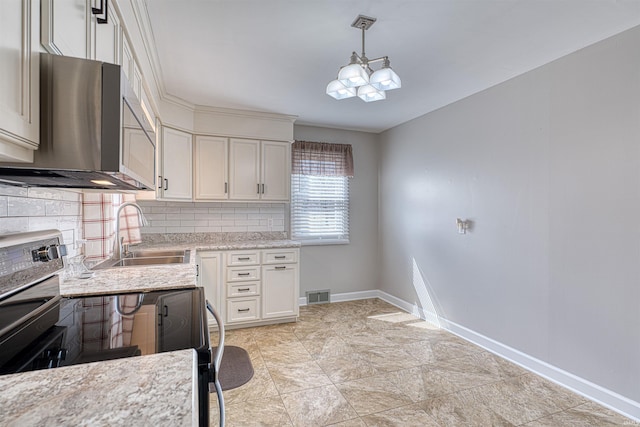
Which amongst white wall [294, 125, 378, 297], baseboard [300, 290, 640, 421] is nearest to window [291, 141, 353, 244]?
white wall [294, 125, 378, 297]

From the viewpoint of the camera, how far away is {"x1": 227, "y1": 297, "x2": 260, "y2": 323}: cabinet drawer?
3.29 meters

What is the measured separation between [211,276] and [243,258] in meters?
0.36

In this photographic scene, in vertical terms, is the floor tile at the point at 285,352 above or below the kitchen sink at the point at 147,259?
below

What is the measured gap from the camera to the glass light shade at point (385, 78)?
1.97 metres

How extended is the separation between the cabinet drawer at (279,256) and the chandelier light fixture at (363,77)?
184 centimetres

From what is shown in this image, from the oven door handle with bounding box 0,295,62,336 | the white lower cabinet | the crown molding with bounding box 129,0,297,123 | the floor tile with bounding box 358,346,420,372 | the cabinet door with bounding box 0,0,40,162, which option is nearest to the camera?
the cabinet door with bounding box 0,0,40,162

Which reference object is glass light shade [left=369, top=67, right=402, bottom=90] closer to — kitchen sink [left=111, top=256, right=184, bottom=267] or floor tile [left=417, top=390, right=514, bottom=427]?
kitchen sink [left=111, top=256, right=184, bottom=267]

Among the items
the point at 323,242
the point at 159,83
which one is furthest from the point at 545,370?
the point at 159,83

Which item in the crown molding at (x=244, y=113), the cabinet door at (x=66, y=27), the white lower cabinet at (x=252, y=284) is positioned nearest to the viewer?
the cabinet door at (x=66, y=27)

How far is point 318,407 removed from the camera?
6.68ft

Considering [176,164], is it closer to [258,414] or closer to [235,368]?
[235,368]

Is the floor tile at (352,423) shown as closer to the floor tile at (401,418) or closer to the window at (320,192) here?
the floor tile at (401,418)

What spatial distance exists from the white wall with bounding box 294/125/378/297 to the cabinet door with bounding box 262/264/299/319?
0.66 metres

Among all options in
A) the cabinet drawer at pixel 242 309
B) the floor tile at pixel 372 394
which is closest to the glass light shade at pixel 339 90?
the floor tile at pixel 372 394
